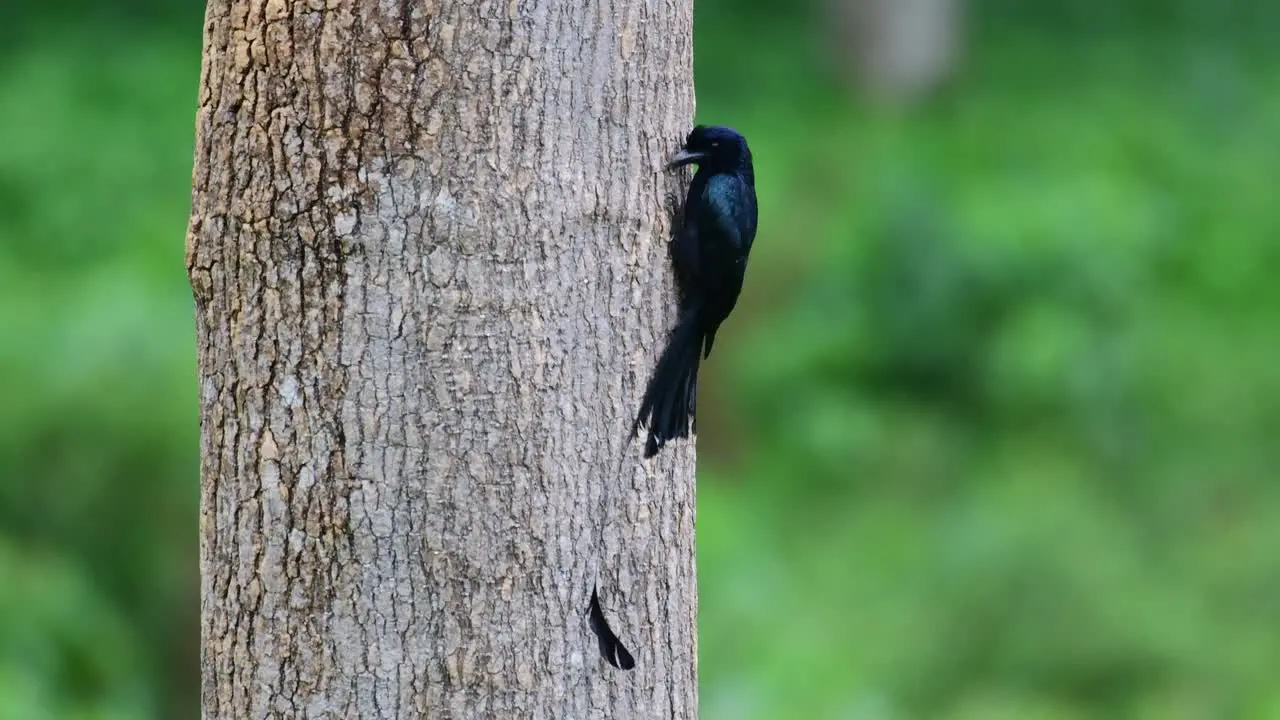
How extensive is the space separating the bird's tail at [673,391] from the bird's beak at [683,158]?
0.70ft

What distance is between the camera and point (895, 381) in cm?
742

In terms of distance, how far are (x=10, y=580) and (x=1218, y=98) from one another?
820 cm

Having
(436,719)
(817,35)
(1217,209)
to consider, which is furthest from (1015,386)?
(436,719)

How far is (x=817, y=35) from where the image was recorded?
1082 cm

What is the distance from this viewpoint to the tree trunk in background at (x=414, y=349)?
6.21 feet

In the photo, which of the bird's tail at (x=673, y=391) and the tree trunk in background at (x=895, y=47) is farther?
the tree trunk in background at (x=895, y=47)

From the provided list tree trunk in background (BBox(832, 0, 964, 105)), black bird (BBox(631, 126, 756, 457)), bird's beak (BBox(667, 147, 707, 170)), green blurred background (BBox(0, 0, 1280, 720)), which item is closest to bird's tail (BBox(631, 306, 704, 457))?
black bird (BBox(631, 126, 756, 457))

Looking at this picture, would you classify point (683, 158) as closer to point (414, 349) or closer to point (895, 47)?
point (414, 349)

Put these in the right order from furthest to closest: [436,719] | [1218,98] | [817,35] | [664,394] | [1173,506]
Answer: [817,35], [1218,98], [1173,506], [664,394], [436,719]

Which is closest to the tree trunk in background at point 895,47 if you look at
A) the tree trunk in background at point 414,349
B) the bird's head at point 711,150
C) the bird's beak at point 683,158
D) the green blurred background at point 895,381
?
the green blurred background at point 895,381

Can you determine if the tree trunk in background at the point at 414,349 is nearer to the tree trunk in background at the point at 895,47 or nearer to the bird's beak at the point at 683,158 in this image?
the bird's beak at the point at 683,158

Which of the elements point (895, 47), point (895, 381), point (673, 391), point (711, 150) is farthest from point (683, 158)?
point (895, 47)

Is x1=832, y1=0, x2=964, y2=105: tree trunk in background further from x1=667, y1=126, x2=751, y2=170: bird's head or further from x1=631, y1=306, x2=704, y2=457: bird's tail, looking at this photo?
x1=631, y1=306, x2=704, y2=457: bird's tail

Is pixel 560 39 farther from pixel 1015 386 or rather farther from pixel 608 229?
pixel 1015 386
